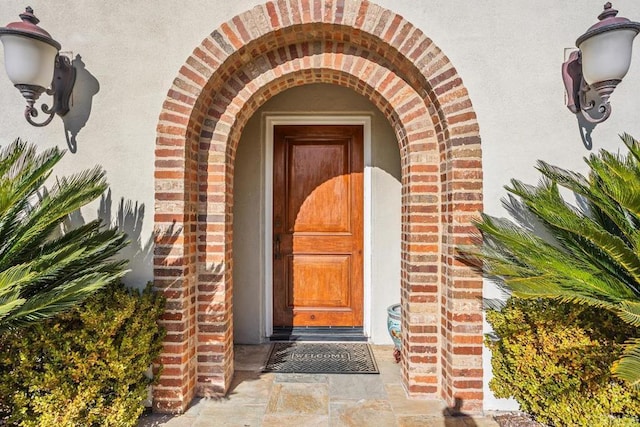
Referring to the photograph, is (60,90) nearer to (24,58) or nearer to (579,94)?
(24,58)

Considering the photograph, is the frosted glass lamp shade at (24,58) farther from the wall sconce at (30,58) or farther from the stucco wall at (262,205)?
the stucco wall at (262,205)

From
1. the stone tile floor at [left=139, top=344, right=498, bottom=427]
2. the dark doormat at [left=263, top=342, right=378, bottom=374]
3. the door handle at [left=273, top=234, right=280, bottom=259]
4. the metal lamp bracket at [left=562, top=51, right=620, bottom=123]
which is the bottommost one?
the stone tile floor at [left=139, top=344, right=498, bottom=427]

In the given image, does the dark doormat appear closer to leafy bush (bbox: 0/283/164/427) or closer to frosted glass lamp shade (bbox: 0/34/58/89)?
leafy bush (bbox: 0/283/164/427)

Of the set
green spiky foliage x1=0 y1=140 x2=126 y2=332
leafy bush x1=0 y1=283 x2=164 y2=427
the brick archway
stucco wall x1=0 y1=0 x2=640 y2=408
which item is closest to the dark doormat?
the brick archway

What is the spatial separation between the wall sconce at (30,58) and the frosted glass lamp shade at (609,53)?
3.43 meters

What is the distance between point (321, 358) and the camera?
371cm

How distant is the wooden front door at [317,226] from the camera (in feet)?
14.1

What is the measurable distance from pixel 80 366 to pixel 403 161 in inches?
104

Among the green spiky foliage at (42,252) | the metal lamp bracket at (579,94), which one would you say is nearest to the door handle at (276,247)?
the green spiky foliage at (42,252)

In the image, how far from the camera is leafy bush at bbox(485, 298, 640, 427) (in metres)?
2.32

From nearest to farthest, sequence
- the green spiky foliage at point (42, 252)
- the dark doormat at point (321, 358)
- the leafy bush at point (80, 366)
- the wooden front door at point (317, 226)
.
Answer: the green spiky foliage at point (42, 252)
the leafy bush at point (80, 366)
the dark doormat at point (321, 358)
the wooden front door at point (317, 226)

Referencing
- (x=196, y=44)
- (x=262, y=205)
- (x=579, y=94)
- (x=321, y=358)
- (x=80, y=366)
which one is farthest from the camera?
(x=262, y=205)

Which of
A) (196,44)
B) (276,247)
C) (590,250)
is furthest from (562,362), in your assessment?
(196,44)

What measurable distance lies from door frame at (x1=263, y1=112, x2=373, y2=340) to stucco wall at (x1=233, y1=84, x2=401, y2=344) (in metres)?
0.05
